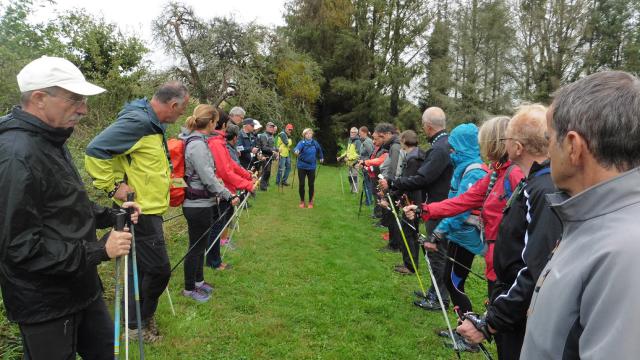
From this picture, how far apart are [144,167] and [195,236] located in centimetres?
167

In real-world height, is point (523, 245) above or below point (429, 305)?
above

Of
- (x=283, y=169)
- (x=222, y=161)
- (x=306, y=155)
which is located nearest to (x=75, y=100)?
(x=222, y=161)

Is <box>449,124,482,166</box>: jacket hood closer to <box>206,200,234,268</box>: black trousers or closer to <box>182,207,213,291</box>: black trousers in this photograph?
<box>182,207,213,291</box>: black trousers

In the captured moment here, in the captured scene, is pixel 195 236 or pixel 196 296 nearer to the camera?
pixel 195 236

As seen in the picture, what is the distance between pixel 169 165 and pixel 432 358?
3.45m

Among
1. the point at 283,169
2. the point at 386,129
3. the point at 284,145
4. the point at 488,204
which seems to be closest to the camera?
the point at 488,204

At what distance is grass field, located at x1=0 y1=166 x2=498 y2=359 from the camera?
4.20m

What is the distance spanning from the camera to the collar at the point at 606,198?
112 cm

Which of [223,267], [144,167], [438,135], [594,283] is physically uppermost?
[438,135]

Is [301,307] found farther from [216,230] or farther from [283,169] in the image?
[283,169]

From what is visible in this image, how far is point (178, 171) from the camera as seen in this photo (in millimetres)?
4805

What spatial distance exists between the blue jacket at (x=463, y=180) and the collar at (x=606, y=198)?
260cm

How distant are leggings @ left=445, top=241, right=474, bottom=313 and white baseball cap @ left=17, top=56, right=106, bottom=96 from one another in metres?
3.49

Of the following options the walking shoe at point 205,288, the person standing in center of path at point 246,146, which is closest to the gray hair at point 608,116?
the walking shoe at point 205,288
